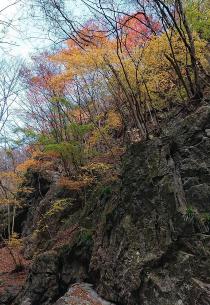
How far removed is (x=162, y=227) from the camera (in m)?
7.29

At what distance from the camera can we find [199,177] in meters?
7.84

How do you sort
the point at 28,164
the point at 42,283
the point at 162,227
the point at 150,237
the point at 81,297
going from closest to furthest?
the point at 162,227 < the point at 150,237 < the point at 81,297 < the point at 42,283 < the point at 28,164

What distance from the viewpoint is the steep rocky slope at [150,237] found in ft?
21.8

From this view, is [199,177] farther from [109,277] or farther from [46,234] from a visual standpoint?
[46,234]

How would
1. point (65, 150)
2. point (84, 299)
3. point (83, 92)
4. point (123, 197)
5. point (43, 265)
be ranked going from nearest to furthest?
point (84, 299), point (123, 197), point (43, 265), point (65, 150), point (83, 92)

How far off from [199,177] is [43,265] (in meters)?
5.13

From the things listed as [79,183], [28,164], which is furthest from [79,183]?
[28,164]

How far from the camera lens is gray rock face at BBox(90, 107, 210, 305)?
656cm

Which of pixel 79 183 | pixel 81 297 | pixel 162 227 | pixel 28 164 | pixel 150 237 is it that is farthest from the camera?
pixel 28 164

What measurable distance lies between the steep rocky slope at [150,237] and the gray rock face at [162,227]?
0.06 feet

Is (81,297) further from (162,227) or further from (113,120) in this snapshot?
(113,120)

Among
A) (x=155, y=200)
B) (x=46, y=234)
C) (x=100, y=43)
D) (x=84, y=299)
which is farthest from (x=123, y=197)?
(x=46, y=234)

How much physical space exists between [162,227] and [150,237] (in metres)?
0.36

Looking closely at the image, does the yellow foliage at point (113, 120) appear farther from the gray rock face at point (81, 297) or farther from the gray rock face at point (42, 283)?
the gray rock face at point (81, 297)
